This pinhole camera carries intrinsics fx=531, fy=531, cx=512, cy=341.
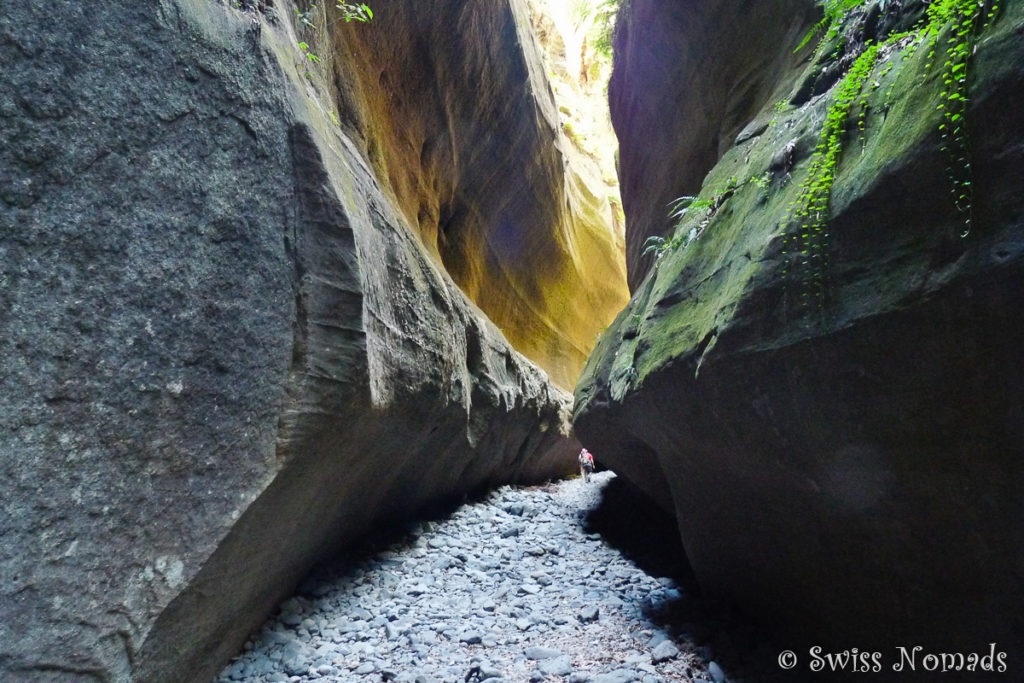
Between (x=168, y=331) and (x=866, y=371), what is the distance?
9.74ft

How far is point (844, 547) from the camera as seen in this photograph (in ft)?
9.04

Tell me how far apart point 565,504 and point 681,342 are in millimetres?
5540

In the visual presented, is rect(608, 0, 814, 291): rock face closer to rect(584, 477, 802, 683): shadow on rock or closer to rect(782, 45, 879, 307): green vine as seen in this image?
rect(782, 45, 879, 307): green vine

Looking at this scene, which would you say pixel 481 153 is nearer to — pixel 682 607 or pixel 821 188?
pixel 682 607

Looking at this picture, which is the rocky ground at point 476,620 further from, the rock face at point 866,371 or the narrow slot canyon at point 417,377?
the rock face at point 866,371

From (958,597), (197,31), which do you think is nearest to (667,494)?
(958,597)

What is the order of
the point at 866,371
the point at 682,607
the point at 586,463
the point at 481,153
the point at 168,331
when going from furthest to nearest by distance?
the point at 586,463 → the point at 481,153 → the point at 682,607 → the point at 168,331 → the point at 866,371

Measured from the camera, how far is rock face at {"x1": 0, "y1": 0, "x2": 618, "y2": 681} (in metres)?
2.03

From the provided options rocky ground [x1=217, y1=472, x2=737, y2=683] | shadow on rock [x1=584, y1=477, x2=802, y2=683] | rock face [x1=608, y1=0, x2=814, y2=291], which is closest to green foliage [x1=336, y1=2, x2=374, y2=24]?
rock face [x1=608, y1=0, x2=814, y2=291]

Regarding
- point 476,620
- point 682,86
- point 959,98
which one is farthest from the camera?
point 682,86

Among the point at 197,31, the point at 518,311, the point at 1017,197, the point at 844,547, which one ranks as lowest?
the point at 844,547

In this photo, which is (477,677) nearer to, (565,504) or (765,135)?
(765,135)

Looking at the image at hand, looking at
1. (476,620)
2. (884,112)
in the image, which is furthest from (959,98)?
(476,620)

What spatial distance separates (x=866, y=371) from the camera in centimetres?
211
